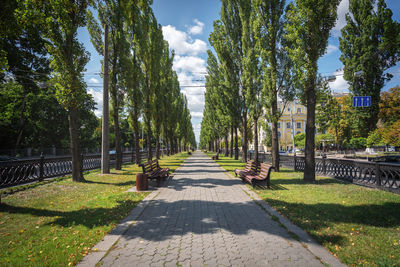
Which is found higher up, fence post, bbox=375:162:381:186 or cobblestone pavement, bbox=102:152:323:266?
fence post, bbox=375:162:381:186

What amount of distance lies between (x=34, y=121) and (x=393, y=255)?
4484 centimetres

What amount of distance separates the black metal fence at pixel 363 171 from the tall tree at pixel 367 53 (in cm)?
1504

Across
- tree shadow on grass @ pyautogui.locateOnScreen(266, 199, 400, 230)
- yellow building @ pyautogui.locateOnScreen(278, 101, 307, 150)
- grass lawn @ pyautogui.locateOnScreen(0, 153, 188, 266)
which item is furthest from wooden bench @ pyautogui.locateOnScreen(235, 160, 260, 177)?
yellow building @ pyautogui.locateOnScreen(278, 101, 307, 150)

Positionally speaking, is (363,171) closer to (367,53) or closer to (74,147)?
(74,147)

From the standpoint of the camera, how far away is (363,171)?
381 inches

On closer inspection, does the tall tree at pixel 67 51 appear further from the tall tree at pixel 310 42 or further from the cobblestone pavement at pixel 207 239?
the tall tree at pixel 310 42

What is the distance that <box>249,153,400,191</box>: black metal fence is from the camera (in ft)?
24.8

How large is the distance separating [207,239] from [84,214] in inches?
138

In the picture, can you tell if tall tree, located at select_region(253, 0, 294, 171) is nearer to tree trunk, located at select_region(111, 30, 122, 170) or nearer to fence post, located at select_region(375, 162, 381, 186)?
fence post, located at select_region(375, 162, 381, 186)

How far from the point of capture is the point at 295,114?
227ft

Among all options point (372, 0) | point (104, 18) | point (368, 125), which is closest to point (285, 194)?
point (104, 18)

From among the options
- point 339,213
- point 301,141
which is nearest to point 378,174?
point 339,213

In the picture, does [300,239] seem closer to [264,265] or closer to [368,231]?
[264,265]

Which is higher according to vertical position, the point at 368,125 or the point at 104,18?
the point at 104,18
